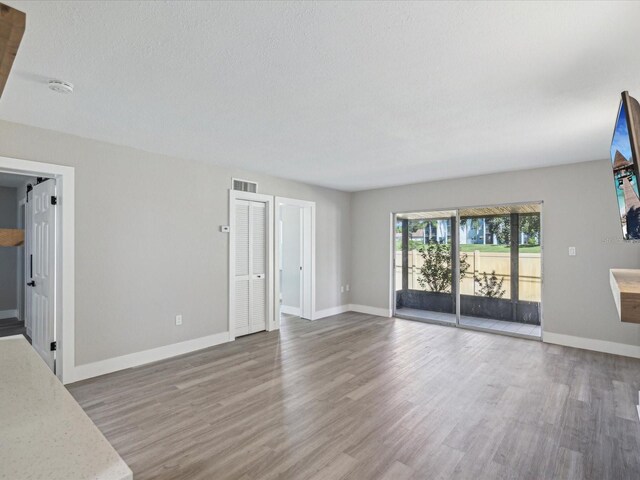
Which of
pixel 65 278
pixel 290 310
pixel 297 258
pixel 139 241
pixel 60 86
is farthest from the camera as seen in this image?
pixel 290 310

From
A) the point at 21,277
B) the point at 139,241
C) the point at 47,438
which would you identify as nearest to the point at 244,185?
the point at 139,241

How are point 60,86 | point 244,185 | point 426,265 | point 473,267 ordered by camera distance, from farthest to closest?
point 426,265 → point 473,267 → point 244,185 → point 60,86

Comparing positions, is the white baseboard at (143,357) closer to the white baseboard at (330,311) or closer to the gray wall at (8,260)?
the white baseboard at (330,311)

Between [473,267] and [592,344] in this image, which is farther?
[473,267]

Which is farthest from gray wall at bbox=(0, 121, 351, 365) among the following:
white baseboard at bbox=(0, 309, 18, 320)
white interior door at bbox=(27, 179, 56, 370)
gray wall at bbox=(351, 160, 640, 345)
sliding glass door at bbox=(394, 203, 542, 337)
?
white baseboard at bbox=(0, 309, 18, 320)

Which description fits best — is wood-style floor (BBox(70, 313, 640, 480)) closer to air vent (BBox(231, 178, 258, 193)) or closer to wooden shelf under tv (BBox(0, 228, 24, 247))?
wooden shelf under tv (BBox(0, 228, 24, 247))

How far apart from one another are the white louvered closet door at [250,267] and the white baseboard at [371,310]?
2.28m

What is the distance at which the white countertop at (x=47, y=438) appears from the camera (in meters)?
0.66

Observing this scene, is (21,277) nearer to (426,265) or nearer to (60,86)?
(60,86)

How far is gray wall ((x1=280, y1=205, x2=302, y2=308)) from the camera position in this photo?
6.45 m

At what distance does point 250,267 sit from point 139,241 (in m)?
1.66

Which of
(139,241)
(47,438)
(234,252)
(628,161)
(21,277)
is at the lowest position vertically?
(21,277)

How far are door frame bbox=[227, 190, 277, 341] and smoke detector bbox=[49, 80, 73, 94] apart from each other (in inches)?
97.9

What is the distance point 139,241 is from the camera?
3910 mm
